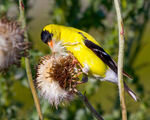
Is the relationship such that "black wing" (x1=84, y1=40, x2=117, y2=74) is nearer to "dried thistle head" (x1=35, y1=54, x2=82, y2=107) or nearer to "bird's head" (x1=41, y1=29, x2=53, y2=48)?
"bird's head" (x1=41, y1=29, x2=53, y2=48)

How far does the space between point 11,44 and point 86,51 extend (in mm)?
727

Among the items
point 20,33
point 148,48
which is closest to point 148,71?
point 148,48

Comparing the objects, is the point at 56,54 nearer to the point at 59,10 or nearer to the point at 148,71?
the point at 59,10

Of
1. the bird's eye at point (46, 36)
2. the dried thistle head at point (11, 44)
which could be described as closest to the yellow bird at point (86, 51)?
the bird's eye at point (46, 36)

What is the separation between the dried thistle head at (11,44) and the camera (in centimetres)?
104

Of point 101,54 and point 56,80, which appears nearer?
point 56,80

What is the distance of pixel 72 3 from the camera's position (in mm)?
2383

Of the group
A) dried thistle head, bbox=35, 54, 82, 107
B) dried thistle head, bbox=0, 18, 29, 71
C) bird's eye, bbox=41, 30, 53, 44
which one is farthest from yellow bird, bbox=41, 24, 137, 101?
dried thistle head, bbox=0, 18, 29, 71

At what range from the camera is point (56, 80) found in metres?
1.23

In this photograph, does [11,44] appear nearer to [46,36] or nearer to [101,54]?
[46,36]

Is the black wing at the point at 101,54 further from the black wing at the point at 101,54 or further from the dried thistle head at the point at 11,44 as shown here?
the dried thistle head at the point at 11,44

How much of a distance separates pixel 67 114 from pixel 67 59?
→ 1.08 meters

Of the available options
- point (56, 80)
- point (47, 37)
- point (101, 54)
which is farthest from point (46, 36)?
point (56, 80)

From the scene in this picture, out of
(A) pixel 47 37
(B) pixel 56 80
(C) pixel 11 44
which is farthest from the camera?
(A) pixel 47 37
